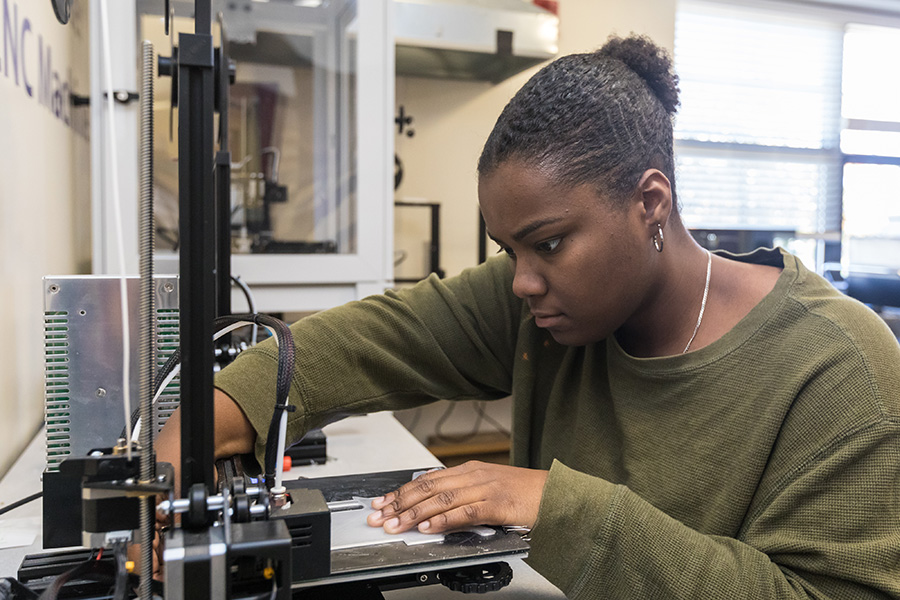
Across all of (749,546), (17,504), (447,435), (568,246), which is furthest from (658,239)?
(447,435)

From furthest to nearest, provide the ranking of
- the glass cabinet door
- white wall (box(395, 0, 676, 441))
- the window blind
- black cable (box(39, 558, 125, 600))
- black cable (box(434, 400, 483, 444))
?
the window blind < black cable (box(434, 400, 483, 444)) < white wall (box(395, 0, 676, 441)) < the glass cabinet door < black cable (box(39, 558, 125, 600))

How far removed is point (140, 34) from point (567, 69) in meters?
0.96

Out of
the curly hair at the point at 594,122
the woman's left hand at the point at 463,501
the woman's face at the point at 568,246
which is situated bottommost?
the woman's left hand at the point at 463,501

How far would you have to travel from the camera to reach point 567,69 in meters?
0.86

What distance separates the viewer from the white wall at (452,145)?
8.30 ft

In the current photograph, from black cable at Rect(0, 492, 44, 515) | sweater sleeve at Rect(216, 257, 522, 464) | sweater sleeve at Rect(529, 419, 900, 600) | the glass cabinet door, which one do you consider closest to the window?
the glass cabinet door

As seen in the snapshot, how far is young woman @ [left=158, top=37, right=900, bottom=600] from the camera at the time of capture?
2.15 ft

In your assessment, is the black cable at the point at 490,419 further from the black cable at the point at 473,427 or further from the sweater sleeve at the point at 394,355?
the sweater sleeve at the point at 394,355

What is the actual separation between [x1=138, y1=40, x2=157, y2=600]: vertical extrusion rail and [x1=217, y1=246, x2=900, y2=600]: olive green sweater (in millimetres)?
348

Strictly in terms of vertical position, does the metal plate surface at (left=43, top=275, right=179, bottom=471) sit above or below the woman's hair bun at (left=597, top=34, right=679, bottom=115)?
below

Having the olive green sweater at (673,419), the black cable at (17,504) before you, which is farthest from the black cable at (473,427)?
the black cable at (17,504)

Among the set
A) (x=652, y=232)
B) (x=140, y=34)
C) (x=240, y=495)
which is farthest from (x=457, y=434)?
(x=240, y=495)

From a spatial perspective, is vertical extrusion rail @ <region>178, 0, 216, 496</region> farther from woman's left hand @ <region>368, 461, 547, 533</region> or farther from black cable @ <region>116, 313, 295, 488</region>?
woman's left hand @ <region>368, 461, 547, 533</region>

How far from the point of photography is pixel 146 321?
0.46 m
